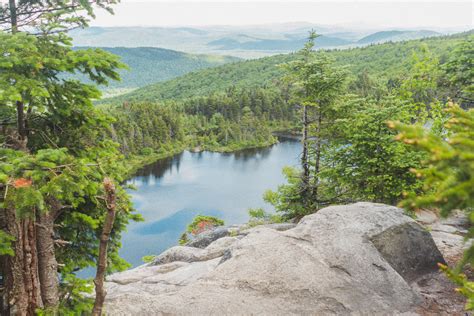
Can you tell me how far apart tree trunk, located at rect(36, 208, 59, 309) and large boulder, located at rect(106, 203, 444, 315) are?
1.63 metres

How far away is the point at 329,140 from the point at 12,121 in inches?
648

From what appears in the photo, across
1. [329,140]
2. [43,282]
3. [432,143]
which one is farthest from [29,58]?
[329,140]

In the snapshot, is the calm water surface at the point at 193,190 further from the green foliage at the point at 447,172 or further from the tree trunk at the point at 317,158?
the green foliage at the point at 447,172

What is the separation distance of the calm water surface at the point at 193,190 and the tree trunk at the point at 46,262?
117 feet

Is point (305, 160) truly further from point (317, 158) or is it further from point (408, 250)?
point (408, 250)

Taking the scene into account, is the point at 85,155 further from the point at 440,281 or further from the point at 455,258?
the point at 455,258

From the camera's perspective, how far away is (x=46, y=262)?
8992 millimetres

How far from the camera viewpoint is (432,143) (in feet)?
12.5

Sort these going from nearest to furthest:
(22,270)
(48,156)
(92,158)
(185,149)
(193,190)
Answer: (48,156) < (22,270) < (92,158) < (193,190) < (185,149)

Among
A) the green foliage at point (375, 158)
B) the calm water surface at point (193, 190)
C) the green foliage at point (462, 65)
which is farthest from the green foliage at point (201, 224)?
the green foliage at point (462, 65)

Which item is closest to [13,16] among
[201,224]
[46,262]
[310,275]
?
[46,262]

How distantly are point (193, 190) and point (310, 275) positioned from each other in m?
65.3

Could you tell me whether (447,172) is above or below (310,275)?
above

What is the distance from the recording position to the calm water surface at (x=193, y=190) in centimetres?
5394
